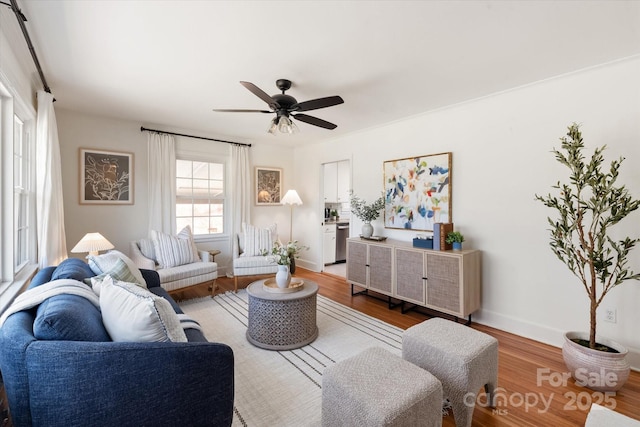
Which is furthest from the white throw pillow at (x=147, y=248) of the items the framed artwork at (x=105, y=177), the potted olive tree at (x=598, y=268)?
the potted olive tree at (x=598, y=268)

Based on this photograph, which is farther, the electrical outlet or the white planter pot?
the electrical outlet

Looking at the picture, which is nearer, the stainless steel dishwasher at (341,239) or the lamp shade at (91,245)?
the lamp shade at (91,245)

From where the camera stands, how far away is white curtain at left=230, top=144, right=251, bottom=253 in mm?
5082

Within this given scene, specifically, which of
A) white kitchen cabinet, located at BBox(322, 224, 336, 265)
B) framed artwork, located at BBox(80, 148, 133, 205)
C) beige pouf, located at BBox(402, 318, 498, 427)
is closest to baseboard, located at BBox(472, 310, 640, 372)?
beige pouf, located at BBox(402, 318, 498, 427)

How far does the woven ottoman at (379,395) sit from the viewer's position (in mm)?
1294

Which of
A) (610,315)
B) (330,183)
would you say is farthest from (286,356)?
(330,183)

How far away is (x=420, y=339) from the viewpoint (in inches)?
72.9

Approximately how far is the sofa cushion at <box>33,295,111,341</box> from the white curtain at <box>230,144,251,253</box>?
361 centimetres

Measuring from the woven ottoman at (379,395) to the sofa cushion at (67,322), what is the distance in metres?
1.15

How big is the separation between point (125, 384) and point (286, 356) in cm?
Answer: 157

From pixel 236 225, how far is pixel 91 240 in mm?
2119

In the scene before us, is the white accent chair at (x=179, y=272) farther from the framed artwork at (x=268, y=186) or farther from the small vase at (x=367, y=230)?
the small vase at (x=367, y=230)

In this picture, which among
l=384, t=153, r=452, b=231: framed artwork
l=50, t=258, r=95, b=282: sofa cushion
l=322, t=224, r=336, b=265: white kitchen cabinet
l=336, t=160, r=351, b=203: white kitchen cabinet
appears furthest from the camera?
l=336, t=160, r=351, b=203: white kitchen cabinet

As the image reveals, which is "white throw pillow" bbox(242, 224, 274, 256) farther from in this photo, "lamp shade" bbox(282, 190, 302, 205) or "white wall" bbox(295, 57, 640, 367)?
"white wall" bbox(295, 57, 640, 367)
